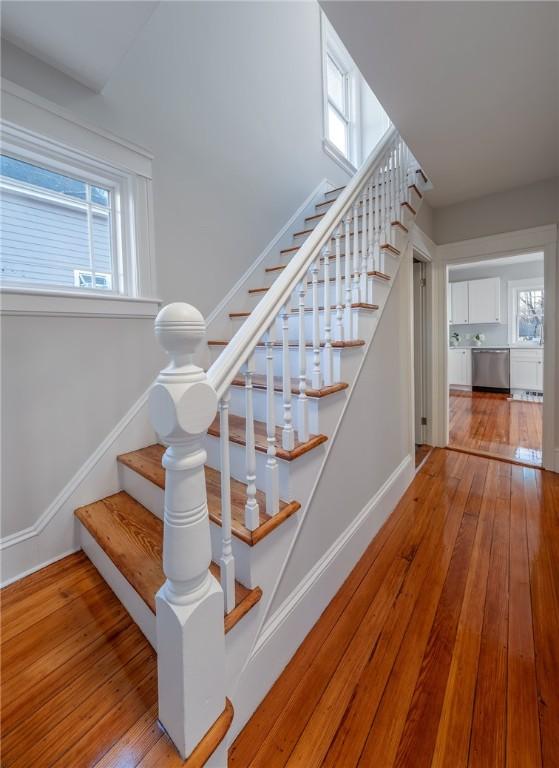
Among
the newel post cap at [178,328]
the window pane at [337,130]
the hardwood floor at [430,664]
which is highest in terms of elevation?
the window pane at [337,130]

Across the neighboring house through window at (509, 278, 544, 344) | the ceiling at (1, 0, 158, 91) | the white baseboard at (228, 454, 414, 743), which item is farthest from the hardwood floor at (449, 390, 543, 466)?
the ceiling at (1, 0, 158, 91)

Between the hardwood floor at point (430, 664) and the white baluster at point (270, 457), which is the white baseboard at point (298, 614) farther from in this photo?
the white baluster at point (270, 457)

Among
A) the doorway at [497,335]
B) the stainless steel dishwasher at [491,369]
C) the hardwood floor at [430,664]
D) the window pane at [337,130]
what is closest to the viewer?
the hardwood floor at [430,664]

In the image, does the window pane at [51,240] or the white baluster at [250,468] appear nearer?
the white baluster at [250,468]

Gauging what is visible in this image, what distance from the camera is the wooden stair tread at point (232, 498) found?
1.05 meters

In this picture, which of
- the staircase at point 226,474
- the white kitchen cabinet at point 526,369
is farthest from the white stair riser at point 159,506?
the white kitchen cabinet at point 526,369

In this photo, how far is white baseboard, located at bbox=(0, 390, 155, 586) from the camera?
1426 millimetres

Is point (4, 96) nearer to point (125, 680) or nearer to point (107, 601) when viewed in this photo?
point (107, 601)

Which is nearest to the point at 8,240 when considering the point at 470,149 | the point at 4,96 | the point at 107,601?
the point at 4,96

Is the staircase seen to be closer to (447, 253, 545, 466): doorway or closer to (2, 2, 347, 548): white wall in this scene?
(2, 2, 347, 548): white wall

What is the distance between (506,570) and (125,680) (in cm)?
177

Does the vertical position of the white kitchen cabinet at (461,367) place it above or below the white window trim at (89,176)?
below

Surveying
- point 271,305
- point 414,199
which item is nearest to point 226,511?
point 271,305

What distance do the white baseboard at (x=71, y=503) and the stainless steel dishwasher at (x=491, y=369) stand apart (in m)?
6.57
